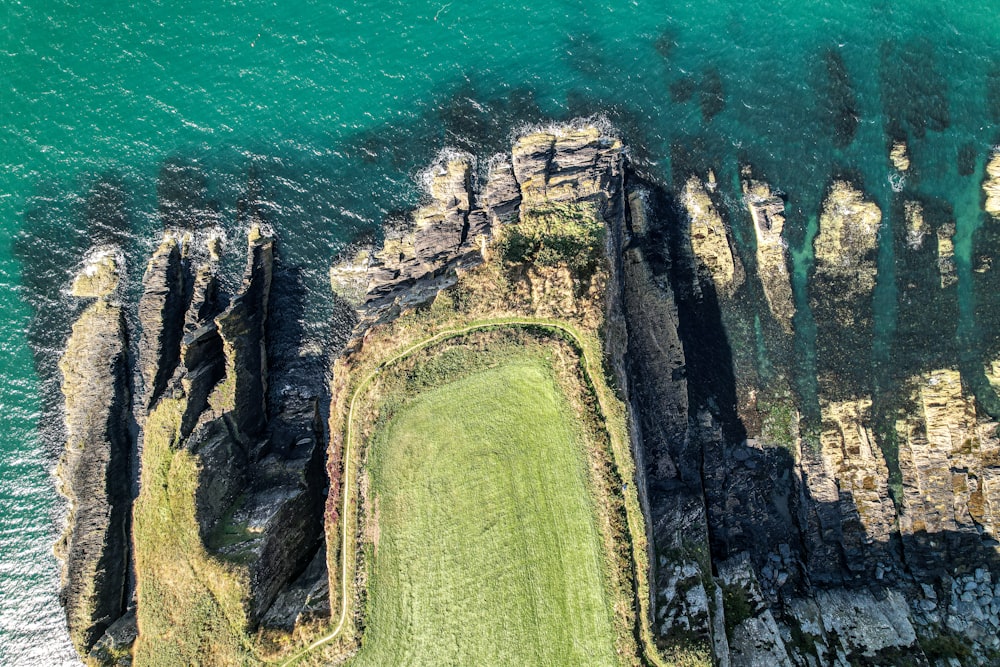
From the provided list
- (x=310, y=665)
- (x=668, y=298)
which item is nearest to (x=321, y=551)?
(x=310, y=665)

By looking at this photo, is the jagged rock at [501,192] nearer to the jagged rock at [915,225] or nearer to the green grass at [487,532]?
the green grass at [487,532]

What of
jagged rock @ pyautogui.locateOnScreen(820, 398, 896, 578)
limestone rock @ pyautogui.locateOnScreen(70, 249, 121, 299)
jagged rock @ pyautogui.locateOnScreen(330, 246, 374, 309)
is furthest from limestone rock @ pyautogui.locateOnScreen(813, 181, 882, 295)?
limestone rock @ pyautogui.locateOnScreen(70, 249, 121, 299)

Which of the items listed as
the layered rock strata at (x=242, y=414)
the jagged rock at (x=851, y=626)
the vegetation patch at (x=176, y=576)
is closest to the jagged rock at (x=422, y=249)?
the layered rock strata at (x=242, y=414)

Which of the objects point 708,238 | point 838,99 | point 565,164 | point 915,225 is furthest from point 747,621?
point 838,99

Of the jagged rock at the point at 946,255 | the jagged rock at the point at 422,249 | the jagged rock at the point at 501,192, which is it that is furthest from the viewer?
the jagged rock at the point at 946,255

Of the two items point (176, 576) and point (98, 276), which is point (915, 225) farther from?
point (98, 276)

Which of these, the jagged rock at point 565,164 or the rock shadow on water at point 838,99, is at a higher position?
the rock shadow on water at point 838,99
